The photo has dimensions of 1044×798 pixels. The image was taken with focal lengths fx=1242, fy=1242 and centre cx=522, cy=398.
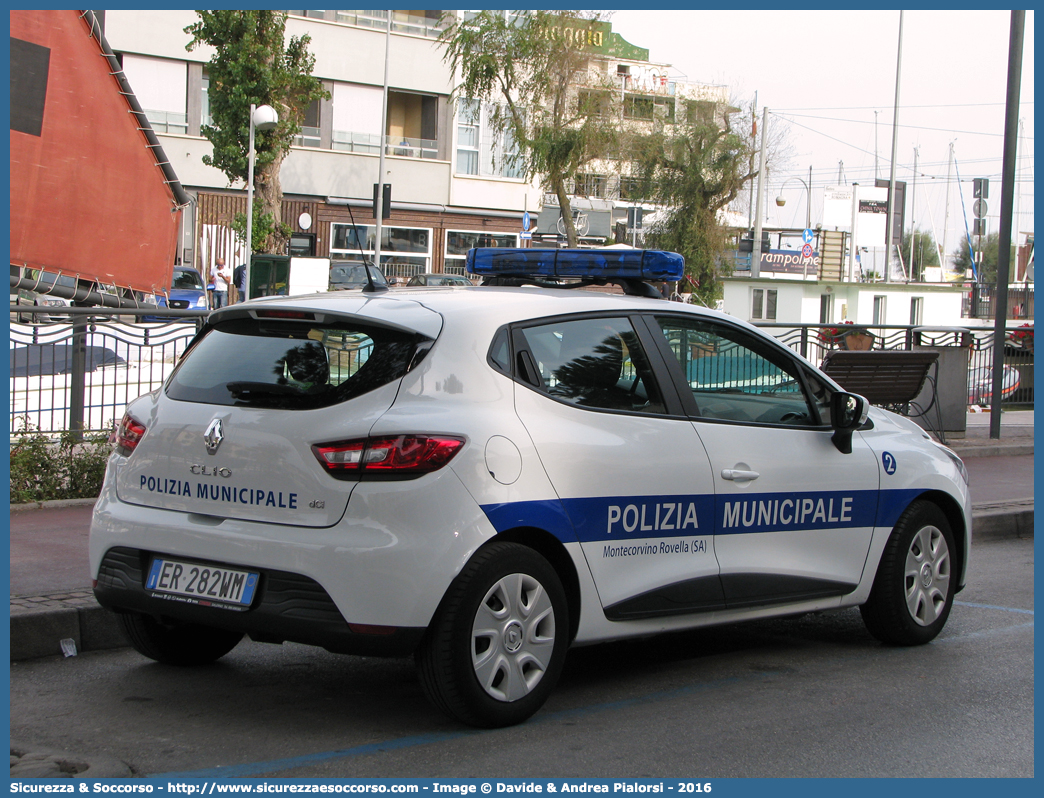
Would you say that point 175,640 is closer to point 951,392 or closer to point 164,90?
point 951,392

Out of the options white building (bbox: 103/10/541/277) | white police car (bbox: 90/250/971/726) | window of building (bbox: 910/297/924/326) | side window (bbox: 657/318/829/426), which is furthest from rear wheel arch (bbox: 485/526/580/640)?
window of building (bbox: 910/297/924/326)

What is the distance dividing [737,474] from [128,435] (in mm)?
2498

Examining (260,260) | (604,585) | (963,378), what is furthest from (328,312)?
(260,260)

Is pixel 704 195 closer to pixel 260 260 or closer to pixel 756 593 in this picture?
pixel 260 260

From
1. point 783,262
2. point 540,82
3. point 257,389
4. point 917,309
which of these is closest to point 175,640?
point 257,389

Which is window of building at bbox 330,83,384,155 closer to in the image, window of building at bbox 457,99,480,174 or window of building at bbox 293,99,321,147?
window of building at bbox 293,99,321,147

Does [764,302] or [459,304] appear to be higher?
[764,302]

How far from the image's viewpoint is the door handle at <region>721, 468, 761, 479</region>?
522 cm

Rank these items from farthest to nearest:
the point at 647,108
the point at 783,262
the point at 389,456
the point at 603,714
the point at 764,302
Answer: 1. the point at 783,262
2. the point at 764,302
3. the point at 647,108
4. the point at 603,714
5. the point at 389,456

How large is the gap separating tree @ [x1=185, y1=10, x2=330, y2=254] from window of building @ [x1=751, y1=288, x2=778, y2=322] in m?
24.8

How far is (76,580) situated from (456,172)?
44255mm

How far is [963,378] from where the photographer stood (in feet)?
49.6

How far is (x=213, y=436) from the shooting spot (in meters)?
4.52

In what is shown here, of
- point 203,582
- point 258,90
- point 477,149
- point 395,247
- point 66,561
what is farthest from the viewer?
point 477,149
